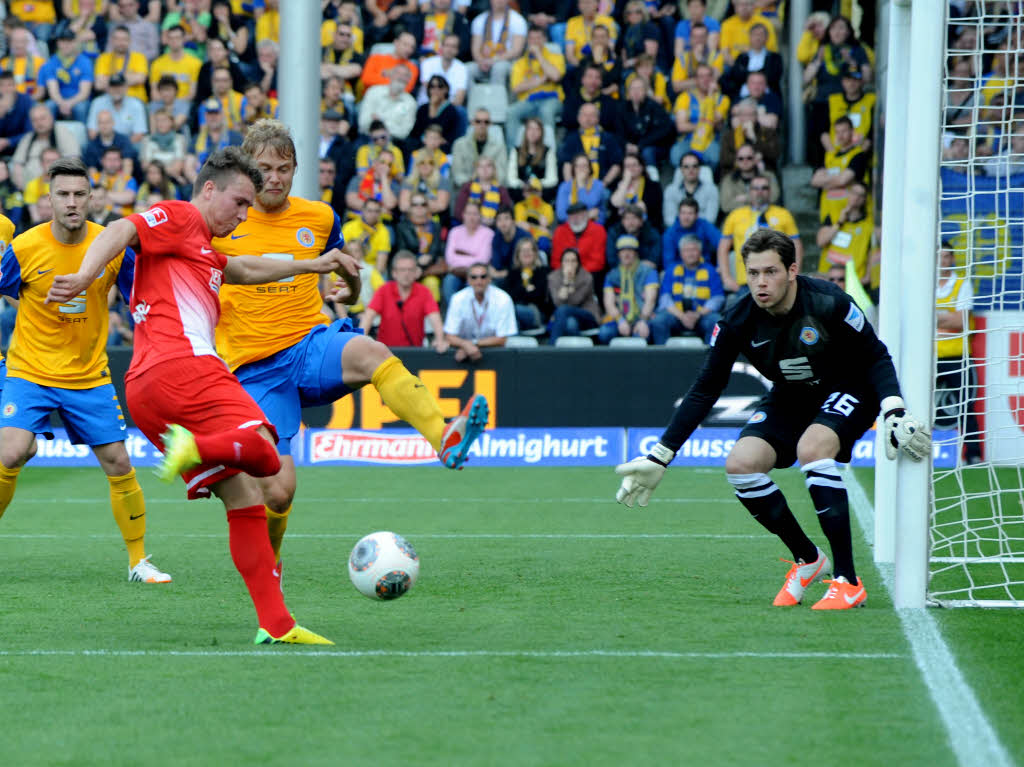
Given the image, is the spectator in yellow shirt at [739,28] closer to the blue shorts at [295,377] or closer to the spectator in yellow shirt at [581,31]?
the spectator in yellow shirt at [581,31]

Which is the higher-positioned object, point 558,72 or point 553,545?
point 558,72

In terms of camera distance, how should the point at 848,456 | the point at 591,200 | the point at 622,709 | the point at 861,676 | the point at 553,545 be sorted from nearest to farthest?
the point at 622,709 < the point at 861,676 < the point at 848,456 < the point at 553,545 < the point at 591,200

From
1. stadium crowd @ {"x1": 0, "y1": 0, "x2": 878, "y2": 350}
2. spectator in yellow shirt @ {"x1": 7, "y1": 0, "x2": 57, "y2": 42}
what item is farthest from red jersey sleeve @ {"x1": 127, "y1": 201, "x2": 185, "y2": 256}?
spectator in yellow shirt @ {"x1": 7, "y1": 0, "x2": 57, "y2": 42}

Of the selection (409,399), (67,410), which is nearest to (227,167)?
(409,399)

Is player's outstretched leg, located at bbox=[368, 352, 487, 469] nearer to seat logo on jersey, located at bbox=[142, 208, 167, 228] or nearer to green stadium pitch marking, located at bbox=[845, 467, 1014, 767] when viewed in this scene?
seat logo on jersey, located at bbox=[142, 208, 167, 228]

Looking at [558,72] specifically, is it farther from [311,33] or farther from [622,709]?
[622,709]

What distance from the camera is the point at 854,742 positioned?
416 centimetres

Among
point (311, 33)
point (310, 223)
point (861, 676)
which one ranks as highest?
point (311, 33)

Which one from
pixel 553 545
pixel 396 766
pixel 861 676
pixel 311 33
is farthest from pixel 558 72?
pixel 396 766

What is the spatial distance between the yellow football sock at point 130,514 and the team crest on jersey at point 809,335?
3428mm

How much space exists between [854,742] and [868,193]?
513 inches

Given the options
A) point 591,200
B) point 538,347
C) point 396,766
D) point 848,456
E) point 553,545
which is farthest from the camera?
point 591,200

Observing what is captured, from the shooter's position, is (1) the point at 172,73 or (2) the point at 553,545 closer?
(2) the point at 553,545

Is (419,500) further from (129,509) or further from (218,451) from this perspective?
(218,451)
